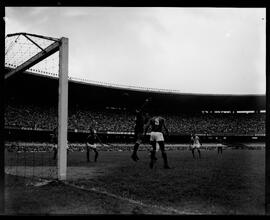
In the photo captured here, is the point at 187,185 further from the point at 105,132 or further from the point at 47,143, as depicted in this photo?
the point at 105,132

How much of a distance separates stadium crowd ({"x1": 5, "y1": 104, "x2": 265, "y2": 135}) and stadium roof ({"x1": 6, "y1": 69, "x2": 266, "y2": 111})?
51.7 inches

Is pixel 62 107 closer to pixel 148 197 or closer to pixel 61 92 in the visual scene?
pixel 61 92

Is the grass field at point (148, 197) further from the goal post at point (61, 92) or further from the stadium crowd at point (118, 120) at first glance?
the stadium crowd at point (118, 120)

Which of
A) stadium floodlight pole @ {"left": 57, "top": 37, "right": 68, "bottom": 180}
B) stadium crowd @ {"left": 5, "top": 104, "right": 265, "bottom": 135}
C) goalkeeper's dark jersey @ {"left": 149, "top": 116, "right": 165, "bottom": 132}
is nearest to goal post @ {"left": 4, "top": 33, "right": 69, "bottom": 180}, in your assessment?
stadium floodlight pole @ {"left": 57, "top": 37, "right": 68, "bottom": 180}

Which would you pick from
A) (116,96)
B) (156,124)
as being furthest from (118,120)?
(156,124)

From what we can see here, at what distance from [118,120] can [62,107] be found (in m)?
41.3

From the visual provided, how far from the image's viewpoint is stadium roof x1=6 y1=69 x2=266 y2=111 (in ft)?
129

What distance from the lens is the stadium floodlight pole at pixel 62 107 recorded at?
8734 mm

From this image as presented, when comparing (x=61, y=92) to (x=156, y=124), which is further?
(x=156, y=124)

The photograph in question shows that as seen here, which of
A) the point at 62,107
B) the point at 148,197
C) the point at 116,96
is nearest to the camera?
the point at 148,197

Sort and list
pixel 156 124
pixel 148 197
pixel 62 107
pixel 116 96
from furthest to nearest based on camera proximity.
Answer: pixel 116 96 → pixel 156 124 → pixel 62 107 → pixel 148 197

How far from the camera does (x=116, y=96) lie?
163 ft

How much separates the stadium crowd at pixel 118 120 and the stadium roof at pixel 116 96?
4.31 ft

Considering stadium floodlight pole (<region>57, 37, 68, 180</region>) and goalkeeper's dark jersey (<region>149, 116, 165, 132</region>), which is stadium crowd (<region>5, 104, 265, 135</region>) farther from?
stadium floodlight pole (<region>57, 37, 68, 180</region>)
